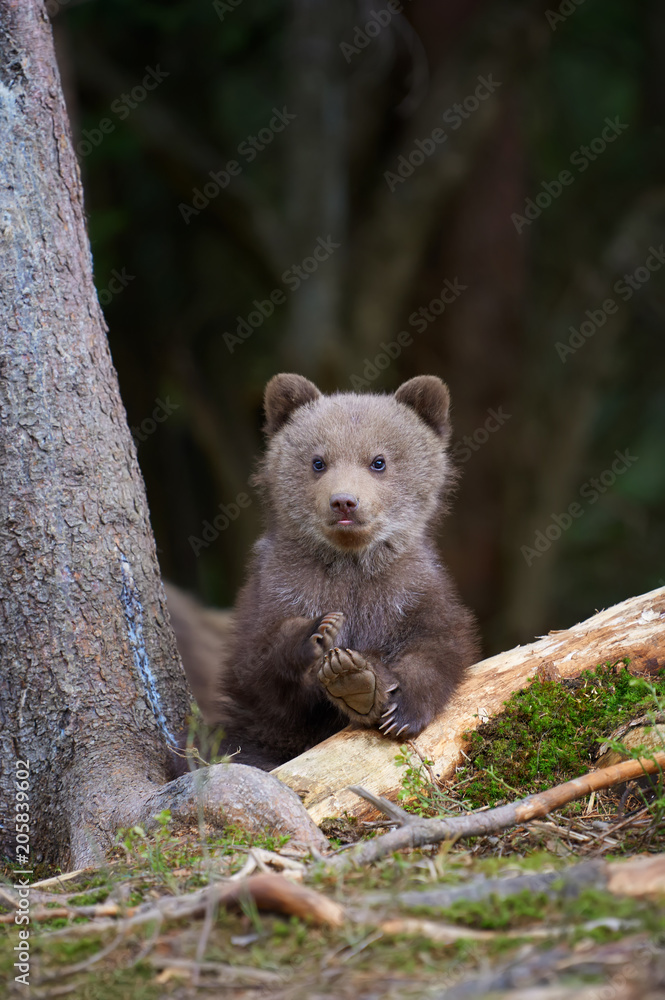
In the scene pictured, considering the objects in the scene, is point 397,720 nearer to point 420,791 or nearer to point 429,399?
point 420,791

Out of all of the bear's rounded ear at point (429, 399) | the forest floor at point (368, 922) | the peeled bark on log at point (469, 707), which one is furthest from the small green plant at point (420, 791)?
the bear's rounded ear at point (429, 399)

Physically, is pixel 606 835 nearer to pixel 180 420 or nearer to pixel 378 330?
pixel 378 330

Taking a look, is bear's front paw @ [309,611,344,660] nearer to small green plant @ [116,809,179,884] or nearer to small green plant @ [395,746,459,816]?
small green plant @ [395,746,459,816]

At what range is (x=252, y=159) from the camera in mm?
11742

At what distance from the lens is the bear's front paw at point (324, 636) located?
14.9 feet

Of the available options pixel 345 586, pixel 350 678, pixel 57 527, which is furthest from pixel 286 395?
pixel 350 678

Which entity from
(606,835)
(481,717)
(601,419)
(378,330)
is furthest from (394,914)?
(601,419)

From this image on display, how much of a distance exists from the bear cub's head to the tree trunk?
82 centimetres

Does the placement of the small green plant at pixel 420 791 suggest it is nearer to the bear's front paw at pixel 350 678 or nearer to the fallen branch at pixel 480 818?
the bear's front paw at pixel 350 678

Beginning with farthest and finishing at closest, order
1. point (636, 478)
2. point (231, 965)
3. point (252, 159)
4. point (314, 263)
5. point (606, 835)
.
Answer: point (636, 478)
point (252, 159)
point (314, 263)
point (606, 835)
point (231, 965)

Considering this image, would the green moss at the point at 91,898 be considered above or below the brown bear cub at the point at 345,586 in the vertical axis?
below

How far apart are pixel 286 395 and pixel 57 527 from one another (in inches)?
58.1

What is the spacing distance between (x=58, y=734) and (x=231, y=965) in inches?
88.5

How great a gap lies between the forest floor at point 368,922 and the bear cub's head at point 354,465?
5.43 ft
